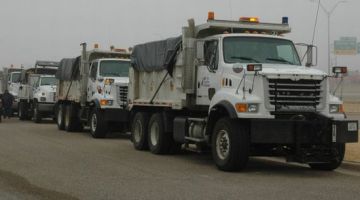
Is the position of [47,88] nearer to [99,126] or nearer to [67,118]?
[67,118]

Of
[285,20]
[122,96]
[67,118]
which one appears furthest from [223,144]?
[67,118]

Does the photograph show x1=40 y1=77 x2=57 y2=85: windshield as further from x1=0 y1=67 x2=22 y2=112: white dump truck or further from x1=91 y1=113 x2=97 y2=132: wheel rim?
x1=91 y1=113 x2=97 y2=132: wheel rim

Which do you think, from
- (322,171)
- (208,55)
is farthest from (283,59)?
(322,171)

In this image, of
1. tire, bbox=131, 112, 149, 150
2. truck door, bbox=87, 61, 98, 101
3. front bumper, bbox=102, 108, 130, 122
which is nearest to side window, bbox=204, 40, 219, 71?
tire, bbox=131, 112, 149, 150

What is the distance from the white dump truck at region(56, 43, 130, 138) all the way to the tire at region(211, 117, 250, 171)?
8645mm

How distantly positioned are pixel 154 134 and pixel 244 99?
4.99 meters

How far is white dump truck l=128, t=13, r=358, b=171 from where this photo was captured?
11961 millimetres

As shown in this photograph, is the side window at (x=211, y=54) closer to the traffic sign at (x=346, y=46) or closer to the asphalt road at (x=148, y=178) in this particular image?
the asphalt road at (x=148, y=178)

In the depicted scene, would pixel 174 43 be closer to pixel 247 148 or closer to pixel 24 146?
pixel 247 148

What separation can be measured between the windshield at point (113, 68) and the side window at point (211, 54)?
832 cm

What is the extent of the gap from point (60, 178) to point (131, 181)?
1316 millimetres

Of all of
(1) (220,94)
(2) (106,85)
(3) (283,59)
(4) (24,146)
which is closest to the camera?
(1) (220,94)

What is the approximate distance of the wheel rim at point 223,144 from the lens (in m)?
12.3

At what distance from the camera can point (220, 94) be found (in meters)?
12.8
